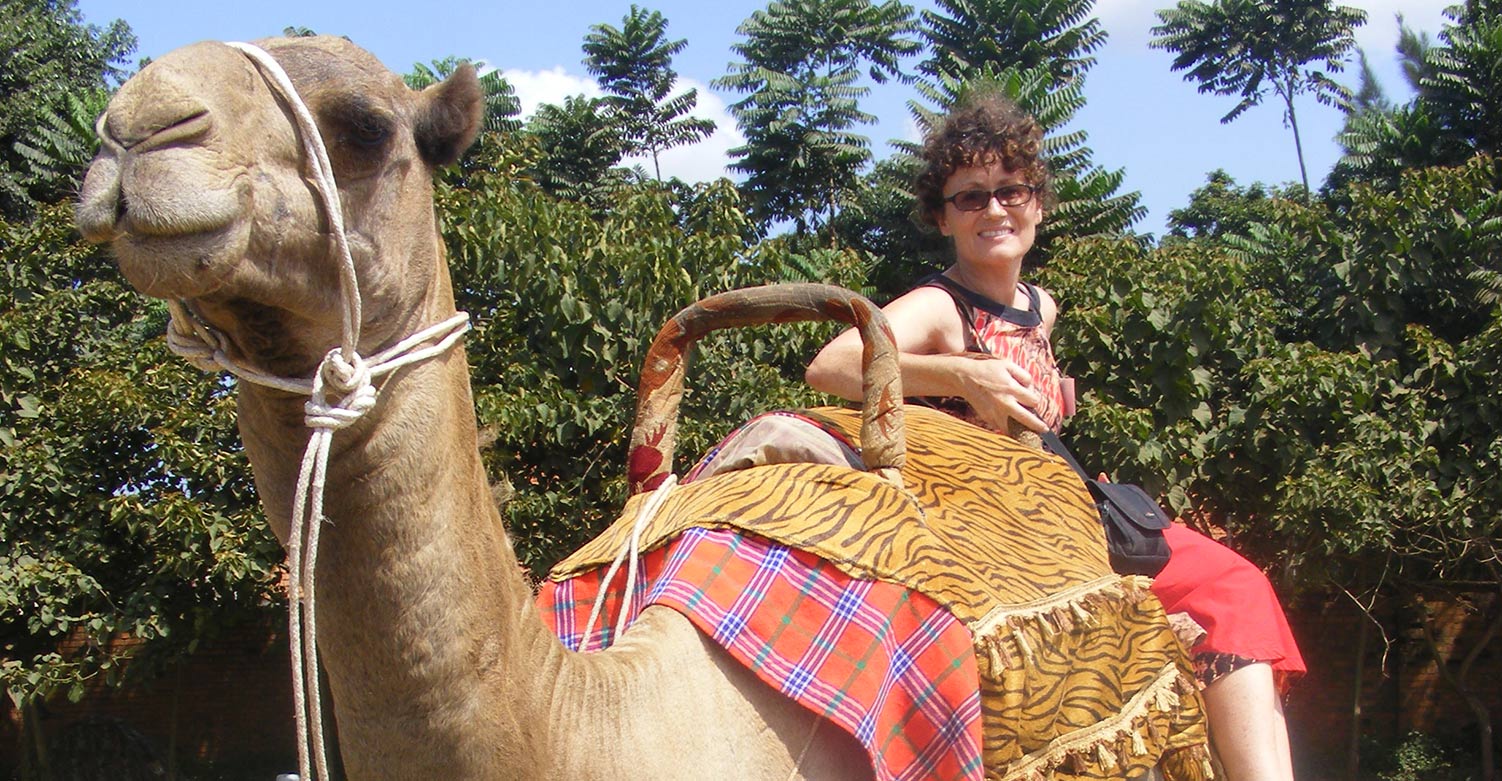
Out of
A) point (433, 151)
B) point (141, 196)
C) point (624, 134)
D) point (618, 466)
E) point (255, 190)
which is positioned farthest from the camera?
point (624, 134)

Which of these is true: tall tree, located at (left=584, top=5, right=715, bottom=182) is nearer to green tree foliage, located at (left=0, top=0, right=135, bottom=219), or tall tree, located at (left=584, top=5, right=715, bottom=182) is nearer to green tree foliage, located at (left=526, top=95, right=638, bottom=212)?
green tree foliage, located at (left=526, top=95, right=638, bottom=212)

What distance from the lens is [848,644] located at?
7.26ft

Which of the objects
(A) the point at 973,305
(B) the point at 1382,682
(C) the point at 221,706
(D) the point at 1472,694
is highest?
(A) the point at 973,305

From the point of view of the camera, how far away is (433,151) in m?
1.83

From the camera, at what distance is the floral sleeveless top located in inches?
132

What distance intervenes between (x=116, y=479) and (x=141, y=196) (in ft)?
36.6

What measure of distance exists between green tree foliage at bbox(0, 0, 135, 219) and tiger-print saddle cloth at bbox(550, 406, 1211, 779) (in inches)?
529

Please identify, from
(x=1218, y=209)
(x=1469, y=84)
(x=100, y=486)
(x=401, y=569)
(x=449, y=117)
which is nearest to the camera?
(x=401, y=569)

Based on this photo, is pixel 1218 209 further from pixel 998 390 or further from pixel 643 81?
pixel 998 390

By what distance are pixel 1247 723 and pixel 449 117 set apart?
7.47 ft

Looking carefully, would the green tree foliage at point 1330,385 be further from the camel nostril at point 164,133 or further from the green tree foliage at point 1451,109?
the camel nostril at point 164,133

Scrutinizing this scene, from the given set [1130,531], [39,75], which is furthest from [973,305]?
[39,75]

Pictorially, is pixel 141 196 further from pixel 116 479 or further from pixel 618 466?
pixel 116 479

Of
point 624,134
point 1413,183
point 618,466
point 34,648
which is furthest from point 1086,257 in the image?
point 624,134
